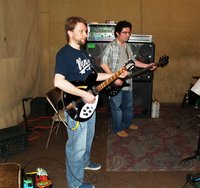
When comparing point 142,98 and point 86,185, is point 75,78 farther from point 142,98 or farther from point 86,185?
point 142,98

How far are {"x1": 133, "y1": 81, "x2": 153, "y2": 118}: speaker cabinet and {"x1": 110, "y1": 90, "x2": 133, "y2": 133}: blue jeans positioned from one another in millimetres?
636

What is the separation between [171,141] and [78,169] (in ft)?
5.77

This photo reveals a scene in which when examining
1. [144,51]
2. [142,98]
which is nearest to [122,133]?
[142,98]

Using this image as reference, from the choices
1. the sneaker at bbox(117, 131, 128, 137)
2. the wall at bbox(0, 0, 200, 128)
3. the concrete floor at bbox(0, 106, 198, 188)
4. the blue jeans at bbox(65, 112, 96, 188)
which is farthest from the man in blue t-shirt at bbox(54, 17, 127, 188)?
the wall at bbox(0, 0, 200, 128)

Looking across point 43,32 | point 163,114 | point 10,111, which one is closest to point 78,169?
point 10,111

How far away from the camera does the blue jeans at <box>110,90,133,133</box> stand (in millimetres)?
3346

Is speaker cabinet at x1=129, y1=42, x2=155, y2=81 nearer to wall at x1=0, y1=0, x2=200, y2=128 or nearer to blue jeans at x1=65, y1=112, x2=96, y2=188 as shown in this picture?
wall at x1=0, y1=0, x2=200, y2=128

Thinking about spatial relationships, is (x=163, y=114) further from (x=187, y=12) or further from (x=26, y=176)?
(x=26, y=176)

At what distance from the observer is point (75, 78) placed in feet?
6.58

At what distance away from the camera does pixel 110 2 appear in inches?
186

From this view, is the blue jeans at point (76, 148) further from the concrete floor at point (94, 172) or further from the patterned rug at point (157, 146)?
the patterned rug at point (157, 146)

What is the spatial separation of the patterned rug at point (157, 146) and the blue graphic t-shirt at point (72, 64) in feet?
4.22

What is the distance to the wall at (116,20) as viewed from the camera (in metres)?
4.34

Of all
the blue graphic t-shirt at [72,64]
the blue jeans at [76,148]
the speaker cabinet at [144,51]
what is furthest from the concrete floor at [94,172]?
the speaker cabinet at [144,51]
